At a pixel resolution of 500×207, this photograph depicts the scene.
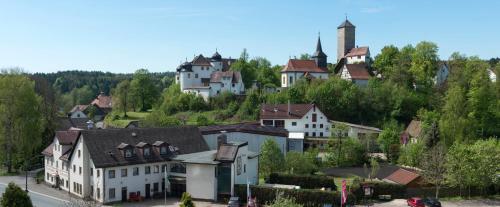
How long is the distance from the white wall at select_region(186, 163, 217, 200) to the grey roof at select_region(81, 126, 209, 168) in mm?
3691

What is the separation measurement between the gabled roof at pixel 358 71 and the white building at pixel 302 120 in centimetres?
1882

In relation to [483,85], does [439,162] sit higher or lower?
lower

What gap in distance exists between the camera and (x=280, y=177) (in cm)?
5084

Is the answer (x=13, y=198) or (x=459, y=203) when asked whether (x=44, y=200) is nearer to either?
(x=13, y=198)

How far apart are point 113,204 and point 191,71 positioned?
55760 millimetres

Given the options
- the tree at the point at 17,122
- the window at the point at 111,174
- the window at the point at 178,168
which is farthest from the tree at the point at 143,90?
the window at the point at 111,174

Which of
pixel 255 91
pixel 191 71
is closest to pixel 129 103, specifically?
pixel 191 71

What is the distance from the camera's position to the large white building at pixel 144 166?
46500 millimetres

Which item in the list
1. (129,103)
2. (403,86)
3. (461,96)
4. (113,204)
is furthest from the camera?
(129,103)

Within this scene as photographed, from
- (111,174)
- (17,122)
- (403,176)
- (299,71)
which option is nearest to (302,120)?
(299,71)

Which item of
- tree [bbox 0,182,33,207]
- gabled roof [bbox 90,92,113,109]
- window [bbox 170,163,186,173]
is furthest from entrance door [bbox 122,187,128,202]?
gabled roof [bbox 90,92,113,109]

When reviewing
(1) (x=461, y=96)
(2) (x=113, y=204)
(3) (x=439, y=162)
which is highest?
(1) (x=461, y=96)

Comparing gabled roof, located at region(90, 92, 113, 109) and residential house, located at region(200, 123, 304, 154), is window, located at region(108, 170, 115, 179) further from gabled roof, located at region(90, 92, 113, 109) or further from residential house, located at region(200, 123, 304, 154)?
gabled roof, located at region(90, 92, 113, 109)

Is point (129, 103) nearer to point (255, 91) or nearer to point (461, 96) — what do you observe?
point (255, 91)
